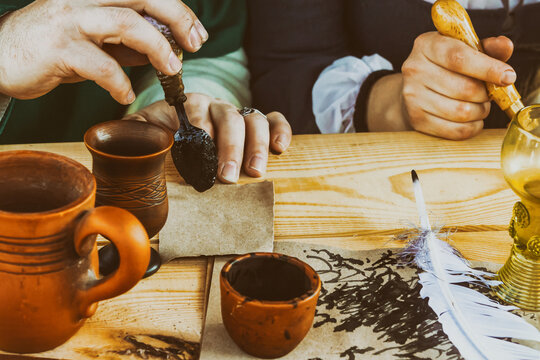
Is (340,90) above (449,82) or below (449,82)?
below

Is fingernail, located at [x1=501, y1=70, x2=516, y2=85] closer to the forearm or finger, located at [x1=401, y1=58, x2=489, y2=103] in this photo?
finger, located at [x1=401, y1=58, x2=489, y2=103]

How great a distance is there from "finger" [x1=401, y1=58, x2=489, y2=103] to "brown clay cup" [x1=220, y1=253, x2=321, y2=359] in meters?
0.66

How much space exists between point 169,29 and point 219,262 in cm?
36

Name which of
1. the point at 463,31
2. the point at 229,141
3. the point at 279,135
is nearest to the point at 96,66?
the point at 229,141

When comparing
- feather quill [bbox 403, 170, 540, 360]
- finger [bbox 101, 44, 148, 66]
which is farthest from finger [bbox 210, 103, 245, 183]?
feather quill [bbox 403, 170, 540, 360]

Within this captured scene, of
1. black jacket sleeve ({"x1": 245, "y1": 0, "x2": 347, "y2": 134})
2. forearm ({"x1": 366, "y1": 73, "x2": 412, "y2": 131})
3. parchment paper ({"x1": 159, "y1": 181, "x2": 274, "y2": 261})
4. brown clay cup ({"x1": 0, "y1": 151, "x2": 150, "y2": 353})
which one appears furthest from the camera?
black jacket sleeve ({"x1": 245, "y1": 0, "x2": 347, "y2": 134})

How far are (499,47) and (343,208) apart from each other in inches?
18.2

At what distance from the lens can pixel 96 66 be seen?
31.2 inches

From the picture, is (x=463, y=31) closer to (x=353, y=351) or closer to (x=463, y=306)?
(x=463, y=306)

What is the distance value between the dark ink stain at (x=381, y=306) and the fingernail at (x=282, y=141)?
12.3 inches

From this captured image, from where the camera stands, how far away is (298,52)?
1.55 metres

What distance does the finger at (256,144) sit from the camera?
952 mm

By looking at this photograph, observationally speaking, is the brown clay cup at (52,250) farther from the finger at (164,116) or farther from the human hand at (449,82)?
the human hand at (449,82)

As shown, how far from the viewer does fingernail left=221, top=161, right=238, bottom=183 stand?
895 millimetres
